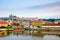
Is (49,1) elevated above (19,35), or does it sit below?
above

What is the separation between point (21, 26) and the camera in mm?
2105

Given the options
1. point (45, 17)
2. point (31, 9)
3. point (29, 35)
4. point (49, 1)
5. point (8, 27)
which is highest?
point (49, 1)

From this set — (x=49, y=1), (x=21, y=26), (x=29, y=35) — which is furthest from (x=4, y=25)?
(x=49, y=1)

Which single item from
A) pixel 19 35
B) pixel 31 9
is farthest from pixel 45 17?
pixel 19 35

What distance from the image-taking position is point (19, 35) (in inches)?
81.4

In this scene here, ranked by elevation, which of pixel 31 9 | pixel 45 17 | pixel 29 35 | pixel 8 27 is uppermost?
pixel 31 9

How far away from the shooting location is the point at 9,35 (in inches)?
81.3

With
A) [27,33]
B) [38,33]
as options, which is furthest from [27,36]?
[38,33]

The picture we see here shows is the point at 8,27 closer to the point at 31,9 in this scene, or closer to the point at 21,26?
the point at 21,26

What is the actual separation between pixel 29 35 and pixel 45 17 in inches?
16.4

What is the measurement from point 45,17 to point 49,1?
11.3 inches

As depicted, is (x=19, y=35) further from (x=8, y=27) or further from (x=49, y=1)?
(x=49, y=1)

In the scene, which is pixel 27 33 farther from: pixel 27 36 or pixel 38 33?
pixel 38 33

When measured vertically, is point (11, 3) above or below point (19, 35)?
above
